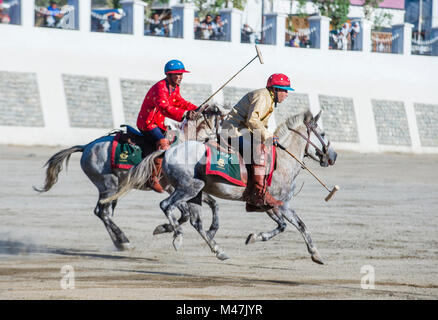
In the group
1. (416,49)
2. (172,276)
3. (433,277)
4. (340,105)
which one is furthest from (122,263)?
(416,49)

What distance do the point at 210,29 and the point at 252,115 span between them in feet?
80.5

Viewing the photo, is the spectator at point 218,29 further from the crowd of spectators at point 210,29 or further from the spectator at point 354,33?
the spectator at point 354,33

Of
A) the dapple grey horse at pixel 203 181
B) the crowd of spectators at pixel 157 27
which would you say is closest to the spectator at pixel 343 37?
the crowd of spectators at pixel 157 27

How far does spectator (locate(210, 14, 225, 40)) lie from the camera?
36.0m

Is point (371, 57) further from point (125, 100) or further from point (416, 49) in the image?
point (125, 100)

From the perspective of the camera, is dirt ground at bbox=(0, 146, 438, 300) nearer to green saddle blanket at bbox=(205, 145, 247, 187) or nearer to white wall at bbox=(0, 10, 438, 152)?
green saddle blanket at bbox=(205, 145, 247, 187)

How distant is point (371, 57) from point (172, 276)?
2947 centimetres

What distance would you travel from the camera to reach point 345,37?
38.8 m

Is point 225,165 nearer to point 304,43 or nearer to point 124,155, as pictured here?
point 124,155

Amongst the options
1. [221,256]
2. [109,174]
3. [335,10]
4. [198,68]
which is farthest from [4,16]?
[221,256]

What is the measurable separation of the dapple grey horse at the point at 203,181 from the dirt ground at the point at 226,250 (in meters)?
0.46

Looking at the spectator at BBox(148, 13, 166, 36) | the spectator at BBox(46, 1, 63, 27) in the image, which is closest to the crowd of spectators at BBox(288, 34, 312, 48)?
the spectator at BBox(148, 13, 166, 36)

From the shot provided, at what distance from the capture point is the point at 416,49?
134 feet
